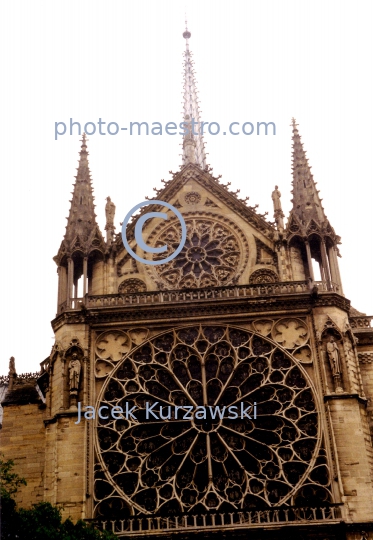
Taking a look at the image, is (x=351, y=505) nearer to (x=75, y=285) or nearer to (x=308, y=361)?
(x=308, y=361)

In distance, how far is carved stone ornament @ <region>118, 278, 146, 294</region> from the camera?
87.8ft

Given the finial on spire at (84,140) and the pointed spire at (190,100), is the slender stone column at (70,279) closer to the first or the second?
the finial on spire at (84,140)

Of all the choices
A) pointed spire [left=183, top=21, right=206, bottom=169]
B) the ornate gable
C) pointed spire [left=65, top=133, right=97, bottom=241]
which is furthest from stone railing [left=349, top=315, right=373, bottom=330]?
pointed spire [left=183, top=21, right=206, bottom=169]

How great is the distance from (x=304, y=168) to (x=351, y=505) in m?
11.3

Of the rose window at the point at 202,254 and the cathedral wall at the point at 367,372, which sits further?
the rose window at the point at 202,254

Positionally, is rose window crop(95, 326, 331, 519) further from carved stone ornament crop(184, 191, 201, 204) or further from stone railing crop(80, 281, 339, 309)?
carved stone ornament crop(184, 191, 201, 204)

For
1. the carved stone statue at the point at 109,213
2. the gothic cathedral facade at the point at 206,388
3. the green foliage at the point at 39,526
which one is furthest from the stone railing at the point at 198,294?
the green foliage at the point at 39,526

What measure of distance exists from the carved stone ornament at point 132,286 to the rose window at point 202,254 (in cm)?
54

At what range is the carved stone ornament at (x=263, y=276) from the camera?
87.6 ft

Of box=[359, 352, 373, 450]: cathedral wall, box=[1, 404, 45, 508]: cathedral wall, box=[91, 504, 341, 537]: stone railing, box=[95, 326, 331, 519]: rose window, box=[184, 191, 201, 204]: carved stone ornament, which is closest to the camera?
box=[91, 504, 341, 537]: stone railing

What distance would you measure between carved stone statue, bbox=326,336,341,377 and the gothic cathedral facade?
0.04 m

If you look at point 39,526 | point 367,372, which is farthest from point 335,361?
point 39,526

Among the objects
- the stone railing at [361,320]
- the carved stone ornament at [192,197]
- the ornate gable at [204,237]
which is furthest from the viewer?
the carved stone ornament at [192,197]

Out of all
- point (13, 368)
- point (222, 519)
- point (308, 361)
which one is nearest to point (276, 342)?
point (308, 361)
